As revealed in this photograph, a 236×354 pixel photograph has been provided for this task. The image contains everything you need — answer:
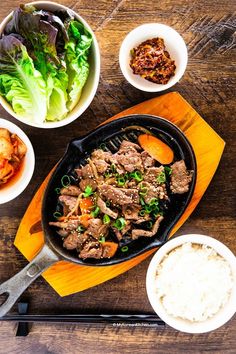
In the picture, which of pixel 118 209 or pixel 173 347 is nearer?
pixel 118 209

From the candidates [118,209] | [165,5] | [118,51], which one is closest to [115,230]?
[118,209]

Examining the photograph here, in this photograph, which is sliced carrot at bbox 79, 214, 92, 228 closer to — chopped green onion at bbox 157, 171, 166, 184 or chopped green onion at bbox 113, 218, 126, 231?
chopped green onion at bbox 113, 218, 126, 231

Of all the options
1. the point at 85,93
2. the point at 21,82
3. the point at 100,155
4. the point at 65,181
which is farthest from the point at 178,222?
the point at 21,82

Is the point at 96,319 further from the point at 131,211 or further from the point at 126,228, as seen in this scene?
the point at 131,211

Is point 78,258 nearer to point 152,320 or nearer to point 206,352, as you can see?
point 152,320

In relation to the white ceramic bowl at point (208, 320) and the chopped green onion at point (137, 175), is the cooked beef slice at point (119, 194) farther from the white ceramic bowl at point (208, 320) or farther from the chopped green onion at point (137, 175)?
the white ceramic bowl at point (208, 320)

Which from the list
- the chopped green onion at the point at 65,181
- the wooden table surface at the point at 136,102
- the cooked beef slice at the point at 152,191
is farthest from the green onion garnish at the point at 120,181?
the wooden table surface at the point at 136,102

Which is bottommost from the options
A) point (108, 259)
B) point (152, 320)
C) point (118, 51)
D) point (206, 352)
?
point (206, 352)

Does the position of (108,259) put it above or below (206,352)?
above
